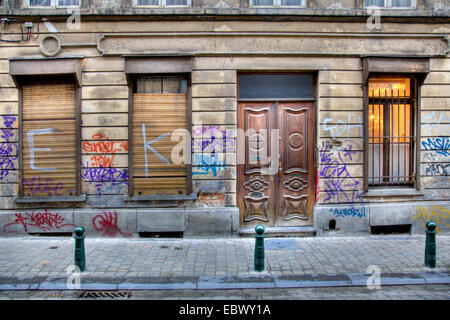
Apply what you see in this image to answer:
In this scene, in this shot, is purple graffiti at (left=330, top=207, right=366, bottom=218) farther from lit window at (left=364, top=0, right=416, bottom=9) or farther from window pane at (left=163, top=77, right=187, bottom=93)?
lit window at (left=364, top=0, right=416, bottom=9)

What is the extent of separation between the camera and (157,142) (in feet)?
24.2

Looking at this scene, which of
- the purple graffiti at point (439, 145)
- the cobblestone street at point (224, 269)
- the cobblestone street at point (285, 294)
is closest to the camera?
the cobblestone street at point (285, 294)

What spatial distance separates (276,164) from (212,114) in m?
1.98

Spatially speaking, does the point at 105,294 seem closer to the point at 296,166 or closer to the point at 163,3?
the point at 296,166

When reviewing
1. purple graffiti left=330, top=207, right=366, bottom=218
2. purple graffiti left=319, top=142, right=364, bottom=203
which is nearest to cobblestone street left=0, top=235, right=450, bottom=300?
purple graffiti left=330, top=207, right=366, bottom=218

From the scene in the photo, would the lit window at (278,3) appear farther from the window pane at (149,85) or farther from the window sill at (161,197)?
the window sill at (161,197)

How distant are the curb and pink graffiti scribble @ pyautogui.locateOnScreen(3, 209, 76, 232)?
2319 millimetres

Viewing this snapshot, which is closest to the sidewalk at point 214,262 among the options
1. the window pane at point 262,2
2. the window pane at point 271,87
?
the window pane at point 271,87

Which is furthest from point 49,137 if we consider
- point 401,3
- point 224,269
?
point 401,3

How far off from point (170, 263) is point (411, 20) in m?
7.83

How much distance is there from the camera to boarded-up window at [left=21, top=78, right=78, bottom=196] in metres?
7.36

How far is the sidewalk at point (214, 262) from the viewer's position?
192 inches

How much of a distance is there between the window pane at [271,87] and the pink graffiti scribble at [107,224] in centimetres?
423

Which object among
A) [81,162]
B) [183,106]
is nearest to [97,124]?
[81,162]
